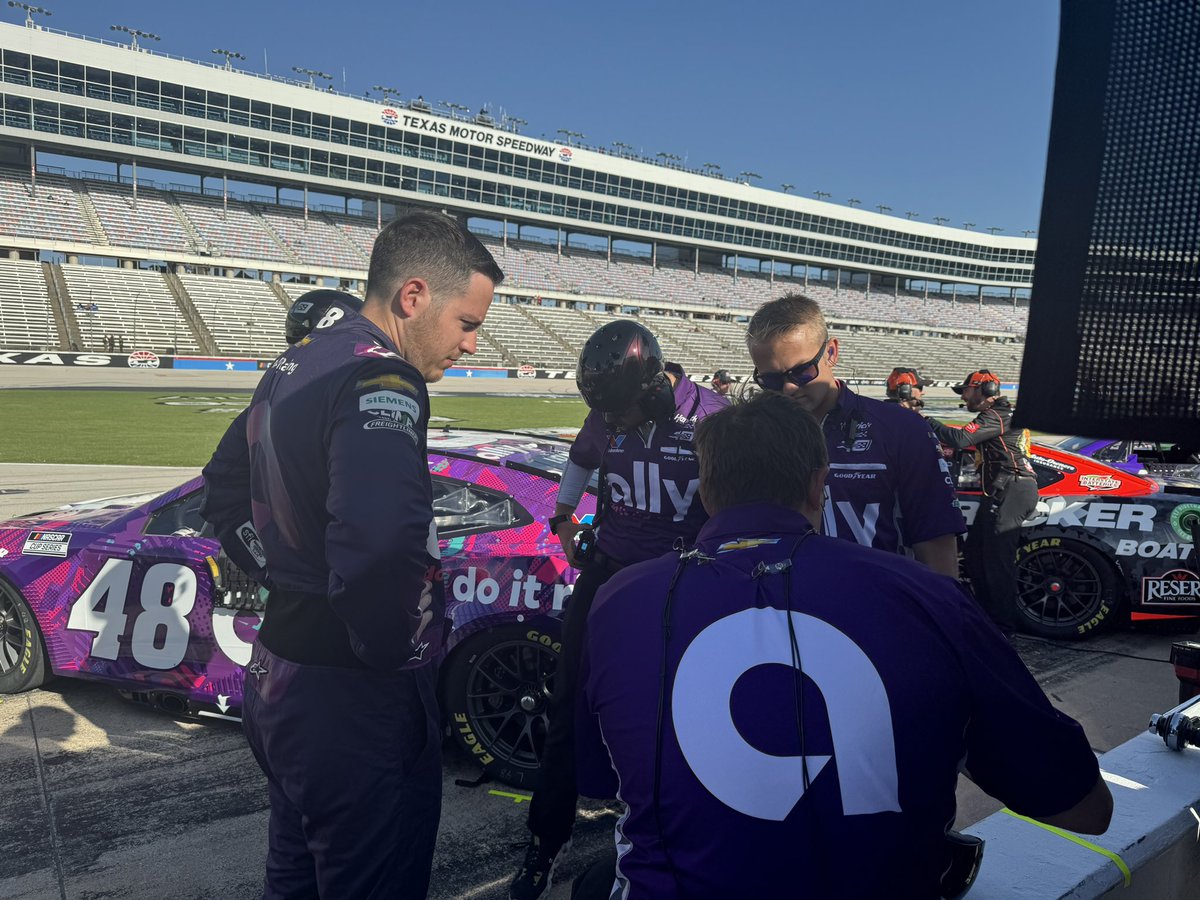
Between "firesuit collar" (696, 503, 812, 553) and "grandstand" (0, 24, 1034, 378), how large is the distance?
36.2m

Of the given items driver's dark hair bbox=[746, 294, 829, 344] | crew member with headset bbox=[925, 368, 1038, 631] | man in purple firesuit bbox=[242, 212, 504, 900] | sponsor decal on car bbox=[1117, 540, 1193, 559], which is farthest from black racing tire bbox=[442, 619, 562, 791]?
sponsor decal on car bbox=[1117, 540, 1193, 559]

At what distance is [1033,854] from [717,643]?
3.88ft

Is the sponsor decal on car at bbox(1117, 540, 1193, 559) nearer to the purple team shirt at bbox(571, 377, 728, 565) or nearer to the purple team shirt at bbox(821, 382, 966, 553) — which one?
the purple team shirt at bbox(821, 382, 966, 553)

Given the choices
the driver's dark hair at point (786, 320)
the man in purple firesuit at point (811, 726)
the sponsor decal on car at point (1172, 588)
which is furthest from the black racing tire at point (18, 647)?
the sponsor decal on car at point (1172, 588)

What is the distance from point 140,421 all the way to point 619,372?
17619 millimetres

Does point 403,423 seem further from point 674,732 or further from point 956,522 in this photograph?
point 956,522

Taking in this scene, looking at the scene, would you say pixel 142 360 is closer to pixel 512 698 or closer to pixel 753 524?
pixel 512 698

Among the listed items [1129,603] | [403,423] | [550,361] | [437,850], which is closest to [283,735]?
[403,423]

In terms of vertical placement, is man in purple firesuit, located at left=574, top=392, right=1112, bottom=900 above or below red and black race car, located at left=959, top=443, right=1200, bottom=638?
above

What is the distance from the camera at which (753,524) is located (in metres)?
1.56

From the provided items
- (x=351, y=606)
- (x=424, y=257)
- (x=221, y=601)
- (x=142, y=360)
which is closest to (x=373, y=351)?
(x=424, y=257)

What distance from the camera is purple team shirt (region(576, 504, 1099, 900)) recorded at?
1326mm

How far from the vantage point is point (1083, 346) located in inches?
52.4

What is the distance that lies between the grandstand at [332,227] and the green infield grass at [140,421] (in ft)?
53.4
